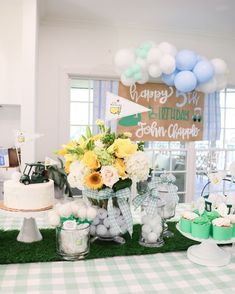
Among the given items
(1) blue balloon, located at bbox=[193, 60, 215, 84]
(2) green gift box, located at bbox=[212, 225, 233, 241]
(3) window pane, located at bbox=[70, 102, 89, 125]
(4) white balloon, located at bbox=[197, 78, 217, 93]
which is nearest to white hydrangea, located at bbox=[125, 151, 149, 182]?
(2) green gift box, located at bbox=[212, 225, 233, 241]

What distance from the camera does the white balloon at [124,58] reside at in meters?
3.07

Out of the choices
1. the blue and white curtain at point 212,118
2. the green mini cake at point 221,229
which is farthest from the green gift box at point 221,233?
the blue and white curtain at point 212,118

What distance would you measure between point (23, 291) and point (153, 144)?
3.13m

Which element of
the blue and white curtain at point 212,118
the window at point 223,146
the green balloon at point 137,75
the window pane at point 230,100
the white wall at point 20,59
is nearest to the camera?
the white wall at point 20,59

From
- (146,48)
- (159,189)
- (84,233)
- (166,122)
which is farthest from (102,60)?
(84,233)

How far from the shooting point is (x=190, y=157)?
13.2ft

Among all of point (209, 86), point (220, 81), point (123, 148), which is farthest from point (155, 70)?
point (123, 148)

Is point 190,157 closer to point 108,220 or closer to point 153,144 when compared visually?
point 153,144

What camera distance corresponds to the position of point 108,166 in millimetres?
1219

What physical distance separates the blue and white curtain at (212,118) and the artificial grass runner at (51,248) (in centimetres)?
290

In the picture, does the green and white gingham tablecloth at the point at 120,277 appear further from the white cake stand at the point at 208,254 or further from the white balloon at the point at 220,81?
the white balloon at the point at 220,81

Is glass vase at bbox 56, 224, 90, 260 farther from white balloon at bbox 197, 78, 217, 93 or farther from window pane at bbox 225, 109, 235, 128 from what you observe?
window pane at bbox 225, 109, 235, 128

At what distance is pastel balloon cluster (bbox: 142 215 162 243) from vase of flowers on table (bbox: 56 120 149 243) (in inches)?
3.0

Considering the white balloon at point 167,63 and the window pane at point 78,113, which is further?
the window pane at point 78,113
